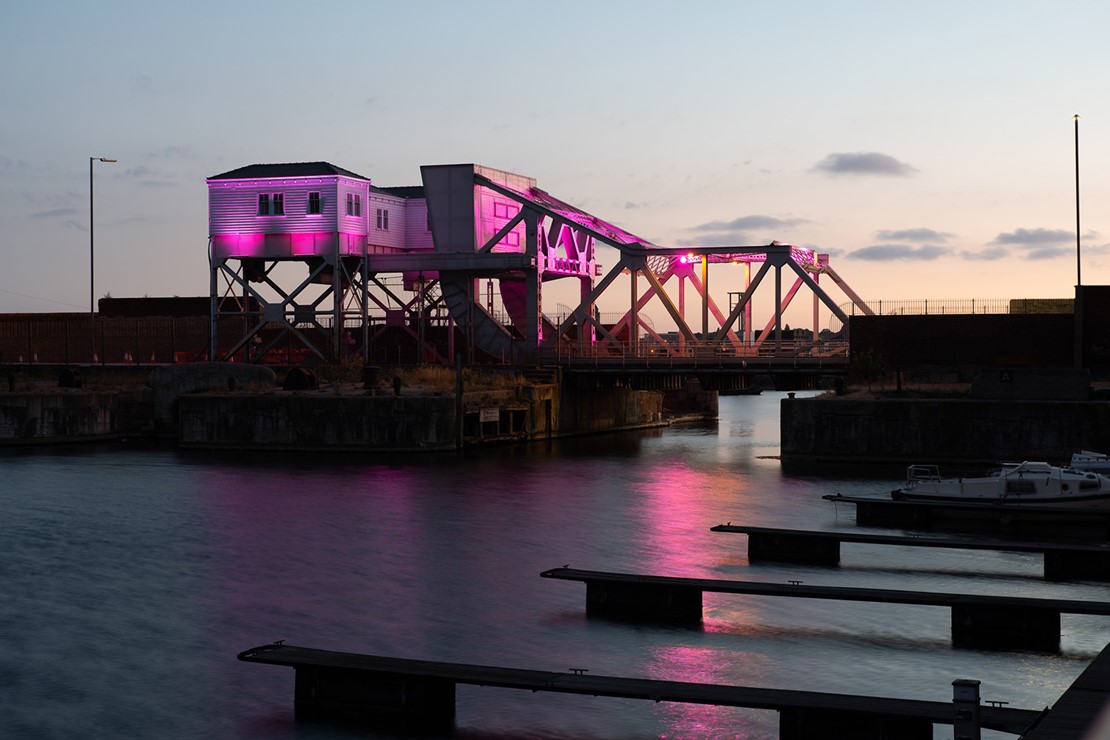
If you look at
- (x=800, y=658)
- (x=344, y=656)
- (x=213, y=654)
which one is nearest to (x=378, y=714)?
(x=344, y=656)

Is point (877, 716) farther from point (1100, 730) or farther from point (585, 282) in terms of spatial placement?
point (585, 282)

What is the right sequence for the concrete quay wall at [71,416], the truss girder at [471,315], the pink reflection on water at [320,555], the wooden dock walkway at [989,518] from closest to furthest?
1. the pink reflection on water at [320,555]
2. the wooden dock walkway at [989,518]
3. the concrete quay wall at [71,416]
4. the truss girder at [471,315]

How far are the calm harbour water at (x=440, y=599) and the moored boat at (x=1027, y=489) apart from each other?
9.65 feet

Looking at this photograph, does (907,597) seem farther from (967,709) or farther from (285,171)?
(285,171)

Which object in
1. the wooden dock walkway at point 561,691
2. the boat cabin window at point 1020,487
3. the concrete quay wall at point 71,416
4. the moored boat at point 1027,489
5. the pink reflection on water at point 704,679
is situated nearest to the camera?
the wooden dock walkway at point 561,691

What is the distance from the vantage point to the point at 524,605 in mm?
30250

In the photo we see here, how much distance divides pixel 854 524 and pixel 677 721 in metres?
23.0

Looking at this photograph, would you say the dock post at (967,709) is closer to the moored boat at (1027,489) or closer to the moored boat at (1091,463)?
the moored boat at (1027,489)

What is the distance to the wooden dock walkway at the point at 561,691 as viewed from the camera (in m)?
17.9

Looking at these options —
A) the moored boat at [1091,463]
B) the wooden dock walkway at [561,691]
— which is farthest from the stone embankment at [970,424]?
the wooden dock walkway at [561,691]

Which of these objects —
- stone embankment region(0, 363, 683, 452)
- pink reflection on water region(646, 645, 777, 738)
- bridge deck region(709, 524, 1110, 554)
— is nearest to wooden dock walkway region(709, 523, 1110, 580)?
bridge deck region(709, 524, 1110, 554)

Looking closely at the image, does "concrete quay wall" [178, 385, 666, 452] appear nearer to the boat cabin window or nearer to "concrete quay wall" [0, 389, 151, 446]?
"concrete quay wall" [0, 389, 151, 446]

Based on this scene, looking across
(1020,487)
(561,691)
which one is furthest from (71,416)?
(561,691)

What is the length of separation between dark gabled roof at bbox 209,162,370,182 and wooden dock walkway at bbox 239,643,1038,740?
64888 mm
